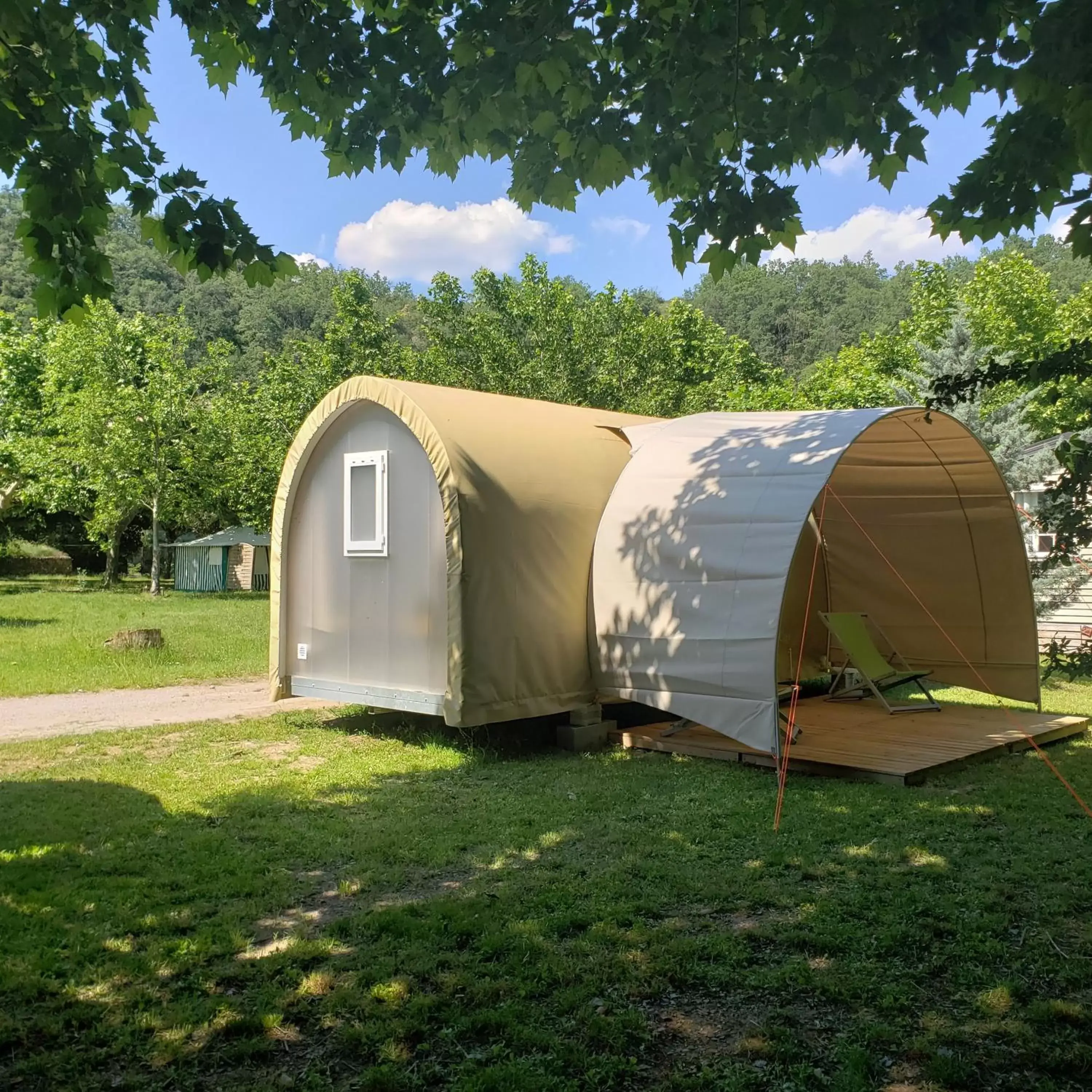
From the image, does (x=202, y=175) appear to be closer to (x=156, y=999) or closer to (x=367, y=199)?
(x=367, y=199)

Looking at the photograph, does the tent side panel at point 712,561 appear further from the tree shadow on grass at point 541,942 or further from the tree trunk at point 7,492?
the tree trunk at point 7,492

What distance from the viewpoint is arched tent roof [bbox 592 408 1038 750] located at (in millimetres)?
7691

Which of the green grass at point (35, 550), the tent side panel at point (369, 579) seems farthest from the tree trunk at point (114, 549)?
the tent side panel at point (369, 579)

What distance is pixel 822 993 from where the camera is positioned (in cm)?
389

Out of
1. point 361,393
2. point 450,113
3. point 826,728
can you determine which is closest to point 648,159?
point 450,113

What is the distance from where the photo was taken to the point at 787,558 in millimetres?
7461

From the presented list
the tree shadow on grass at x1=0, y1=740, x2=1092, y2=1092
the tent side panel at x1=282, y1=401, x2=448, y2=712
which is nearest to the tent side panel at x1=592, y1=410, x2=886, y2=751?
the tree shadow on grass at x1=0, y1=740, x2=1092, y2=1092

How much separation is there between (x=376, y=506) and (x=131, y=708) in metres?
3.84

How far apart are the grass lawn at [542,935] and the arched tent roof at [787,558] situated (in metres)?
1.12

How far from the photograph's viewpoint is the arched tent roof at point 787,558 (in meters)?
7.69

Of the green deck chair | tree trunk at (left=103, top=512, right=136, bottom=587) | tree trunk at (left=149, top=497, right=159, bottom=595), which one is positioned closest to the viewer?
the green deck chair

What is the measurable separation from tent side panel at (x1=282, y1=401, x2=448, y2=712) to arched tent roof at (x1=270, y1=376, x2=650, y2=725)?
0.50ft

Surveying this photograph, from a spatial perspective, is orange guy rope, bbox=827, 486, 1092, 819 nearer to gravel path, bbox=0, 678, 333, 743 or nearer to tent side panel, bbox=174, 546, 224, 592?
gravel path, bbox=0, 678, 333, 743

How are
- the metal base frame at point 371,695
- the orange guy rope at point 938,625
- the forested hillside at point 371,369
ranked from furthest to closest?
the forested hillside at point 371,369 < the orange guy rope at point 938,625 < the metal base frame at point 371,695
